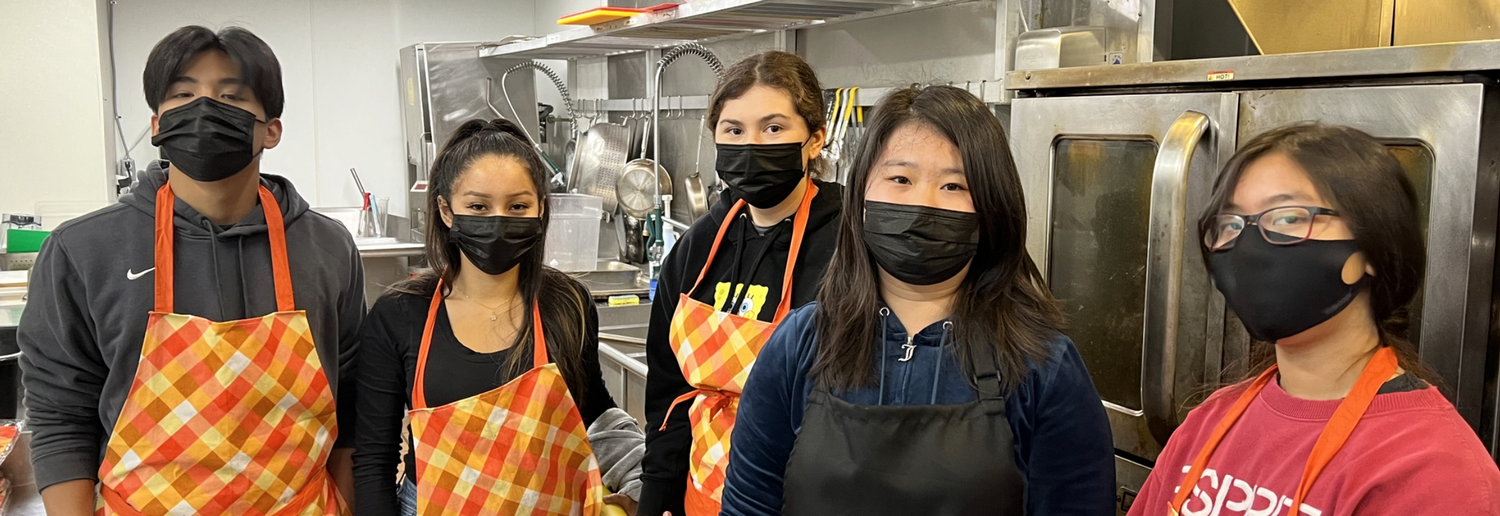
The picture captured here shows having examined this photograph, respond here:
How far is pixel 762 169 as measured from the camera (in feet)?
5.38

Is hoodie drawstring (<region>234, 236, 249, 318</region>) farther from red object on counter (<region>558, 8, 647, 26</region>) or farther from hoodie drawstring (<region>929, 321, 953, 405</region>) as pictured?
red object on counter (<region>558, 8, 647, 26</region>)

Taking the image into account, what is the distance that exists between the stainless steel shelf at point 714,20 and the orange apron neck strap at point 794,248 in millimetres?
1079

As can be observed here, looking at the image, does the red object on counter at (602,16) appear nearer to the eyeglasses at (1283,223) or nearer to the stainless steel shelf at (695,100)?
the stainless steel shelf at (695,100)

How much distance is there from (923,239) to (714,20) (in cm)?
209

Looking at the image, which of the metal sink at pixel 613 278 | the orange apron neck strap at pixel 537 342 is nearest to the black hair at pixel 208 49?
the orange apron neck strap at pixel 537 342

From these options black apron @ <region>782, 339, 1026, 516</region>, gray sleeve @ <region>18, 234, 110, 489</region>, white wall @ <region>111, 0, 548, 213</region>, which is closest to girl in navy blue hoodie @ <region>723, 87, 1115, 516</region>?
black apron @ <region>782, 339, 1026, 516</region>

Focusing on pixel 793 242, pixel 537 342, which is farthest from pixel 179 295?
pixel 793 242

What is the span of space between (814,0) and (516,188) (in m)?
1.17

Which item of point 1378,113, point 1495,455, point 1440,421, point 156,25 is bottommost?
point 1495,455

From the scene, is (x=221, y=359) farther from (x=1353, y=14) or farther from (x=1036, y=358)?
(x=1353, y=14)

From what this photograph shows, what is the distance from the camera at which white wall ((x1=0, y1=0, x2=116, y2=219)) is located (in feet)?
13.9

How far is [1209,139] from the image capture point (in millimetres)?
1690

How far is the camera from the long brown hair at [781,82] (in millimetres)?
1660

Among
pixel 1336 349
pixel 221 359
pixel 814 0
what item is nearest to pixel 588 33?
pixel 814 0
